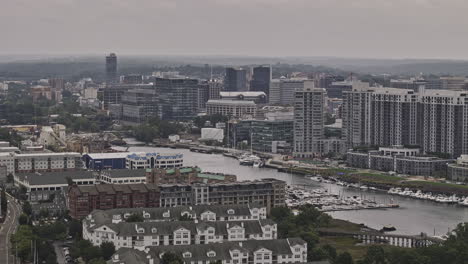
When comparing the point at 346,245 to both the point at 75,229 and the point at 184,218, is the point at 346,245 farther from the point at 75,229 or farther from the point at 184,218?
the point at 75,229

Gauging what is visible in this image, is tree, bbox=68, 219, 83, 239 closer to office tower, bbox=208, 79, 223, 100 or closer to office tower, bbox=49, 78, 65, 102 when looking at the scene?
office tower, bbox=208, 79, 223, 100

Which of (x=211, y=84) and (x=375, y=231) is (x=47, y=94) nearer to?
(x=211, y=84)

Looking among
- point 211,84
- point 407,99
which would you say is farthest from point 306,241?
point 211,84

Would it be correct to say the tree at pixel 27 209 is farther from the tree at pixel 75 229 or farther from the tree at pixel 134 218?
the tree at pixel 134 218

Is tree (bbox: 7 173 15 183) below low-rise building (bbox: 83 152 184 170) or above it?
below

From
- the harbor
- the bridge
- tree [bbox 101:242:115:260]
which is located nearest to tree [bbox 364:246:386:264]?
the bridge

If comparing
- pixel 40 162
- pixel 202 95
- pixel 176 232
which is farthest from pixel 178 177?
pixel 202 95
